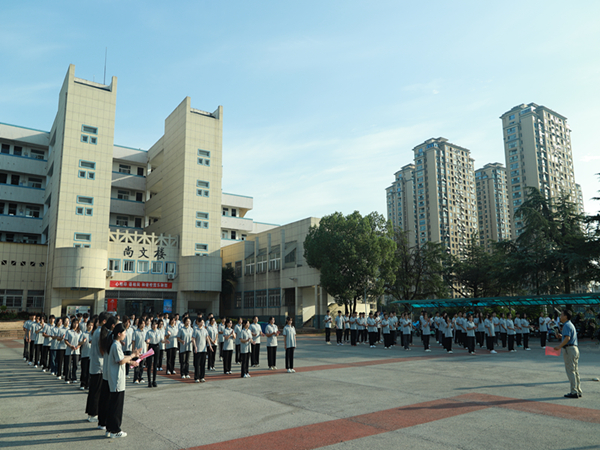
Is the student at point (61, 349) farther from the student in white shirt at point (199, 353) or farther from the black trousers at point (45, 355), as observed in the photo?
the student in white shirt at point (199, 353)

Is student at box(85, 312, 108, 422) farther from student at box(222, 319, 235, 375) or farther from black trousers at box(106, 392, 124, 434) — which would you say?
student at box(222, 319, 235, 375)

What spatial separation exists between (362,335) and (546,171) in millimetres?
78998

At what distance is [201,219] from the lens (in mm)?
48125

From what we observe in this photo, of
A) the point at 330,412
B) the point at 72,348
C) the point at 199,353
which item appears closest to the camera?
the point at 330,412

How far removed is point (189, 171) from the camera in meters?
47.6

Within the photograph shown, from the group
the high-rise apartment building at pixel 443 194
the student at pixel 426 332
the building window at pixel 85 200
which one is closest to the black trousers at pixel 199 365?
the student at pixel 426 332

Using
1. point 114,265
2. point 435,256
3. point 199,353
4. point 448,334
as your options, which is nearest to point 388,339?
point 448,334

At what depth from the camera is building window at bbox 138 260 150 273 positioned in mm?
44938

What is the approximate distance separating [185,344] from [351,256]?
24047mm

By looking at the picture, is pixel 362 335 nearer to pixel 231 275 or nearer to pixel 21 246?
pixel 231 275

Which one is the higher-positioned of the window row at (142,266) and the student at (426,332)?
the window row at (142,266)

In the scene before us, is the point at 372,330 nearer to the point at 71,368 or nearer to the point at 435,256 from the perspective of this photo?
the point at 71,368

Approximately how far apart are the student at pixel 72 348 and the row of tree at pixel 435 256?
25515mm

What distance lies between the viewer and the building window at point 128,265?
1734 inches
